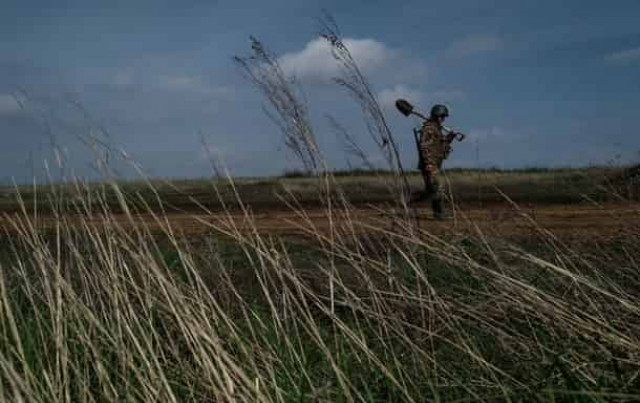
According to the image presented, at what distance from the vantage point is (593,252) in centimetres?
572

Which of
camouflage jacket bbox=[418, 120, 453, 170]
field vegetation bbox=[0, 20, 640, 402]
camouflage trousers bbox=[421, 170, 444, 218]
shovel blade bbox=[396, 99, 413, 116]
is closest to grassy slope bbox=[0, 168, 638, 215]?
camouflage trousers bbox=[421, 170, 444, 218]

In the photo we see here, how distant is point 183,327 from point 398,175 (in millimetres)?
1351

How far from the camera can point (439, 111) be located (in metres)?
11.2

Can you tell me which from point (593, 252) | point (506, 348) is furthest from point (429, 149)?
point (506, 348)

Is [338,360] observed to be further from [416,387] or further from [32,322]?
[32,322]

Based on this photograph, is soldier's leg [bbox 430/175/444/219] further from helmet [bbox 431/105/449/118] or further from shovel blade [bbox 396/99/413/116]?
shovel blade [bbox 396/99/413/116]

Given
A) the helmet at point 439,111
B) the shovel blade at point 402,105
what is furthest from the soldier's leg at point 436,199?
the shovel blade at point 402,105

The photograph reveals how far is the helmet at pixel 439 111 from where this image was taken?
1123 centimetres

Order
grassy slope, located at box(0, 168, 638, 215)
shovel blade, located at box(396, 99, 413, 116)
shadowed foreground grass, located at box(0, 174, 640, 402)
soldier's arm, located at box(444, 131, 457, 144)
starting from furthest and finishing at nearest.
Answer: grassy slope, located at box(0, 168, 638, 215) < soldier's arm, located at box(444, 131, 457, 144) < shovel blade, located at box(396, 99, 413, 116) < shadowed foreground grass, located at box(0, 174, 640, 402)

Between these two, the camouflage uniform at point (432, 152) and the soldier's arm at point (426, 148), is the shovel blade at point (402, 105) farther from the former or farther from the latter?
the soldier's arm at point (426, 148)

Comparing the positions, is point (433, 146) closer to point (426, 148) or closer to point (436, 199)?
point (426, 148)

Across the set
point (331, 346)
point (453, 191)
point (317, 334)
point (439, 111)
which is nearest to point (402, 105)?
point (331, 346)

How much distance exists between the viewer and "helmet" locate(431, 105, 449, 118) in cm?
1123

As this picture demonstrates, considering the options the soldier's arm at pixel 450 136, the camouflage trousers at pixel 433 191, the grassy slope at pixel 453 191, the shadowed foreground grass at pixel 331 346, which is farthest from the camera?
the grassy slope at pixel 453 191
